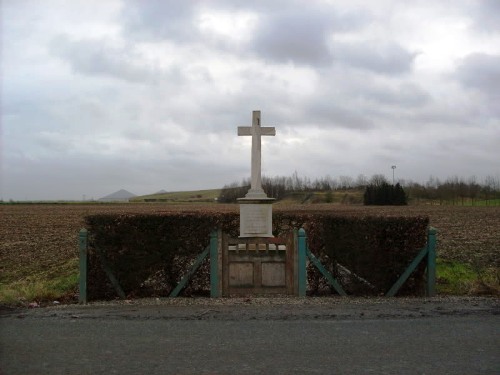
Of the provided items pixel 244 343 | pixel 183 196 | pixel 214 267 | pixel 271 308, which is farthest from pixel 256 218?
pixel 183 196

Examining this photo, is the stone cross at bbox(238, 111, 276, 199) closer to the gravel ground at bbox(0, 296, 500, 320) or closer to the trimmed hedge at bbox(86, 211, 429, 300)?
the trimmed hedge at bbox(86, 211, 429, 300)

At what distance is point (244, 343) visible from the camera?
6.48 m

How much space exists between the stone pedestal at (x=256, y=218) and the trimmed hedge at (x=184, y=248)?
0.76m

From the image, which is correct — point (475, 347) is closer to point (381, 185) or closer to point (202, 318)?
point (202, 318)

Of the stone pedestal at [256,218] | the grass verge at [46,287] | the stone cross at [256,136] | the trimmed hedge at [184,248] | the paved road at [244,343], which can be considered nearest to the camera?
the paved road at [244,343]

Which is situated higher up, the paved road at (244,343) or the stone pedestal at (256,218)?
the stone pedestal at (256,218)

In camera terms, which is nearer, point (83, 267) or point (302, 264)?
point (83, 267)

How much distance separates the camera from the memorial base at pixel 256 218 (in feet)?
35.7

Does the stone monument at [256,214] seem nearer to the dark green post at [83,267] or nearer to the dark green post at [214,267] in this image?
the dark green post at [214,267]

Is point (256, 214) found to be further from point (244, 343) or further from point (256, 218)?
point (244, 343)

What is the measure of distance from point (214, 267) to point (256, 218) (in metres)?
1.46

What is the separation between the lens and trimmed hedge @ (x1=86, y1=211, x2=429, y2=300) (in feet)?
32.9

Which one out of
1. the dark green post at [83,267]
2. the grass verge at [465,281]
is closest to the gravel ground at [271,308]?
the dark green post at [83,267]

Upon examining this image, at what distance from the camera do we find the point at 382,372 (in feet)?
17.7
